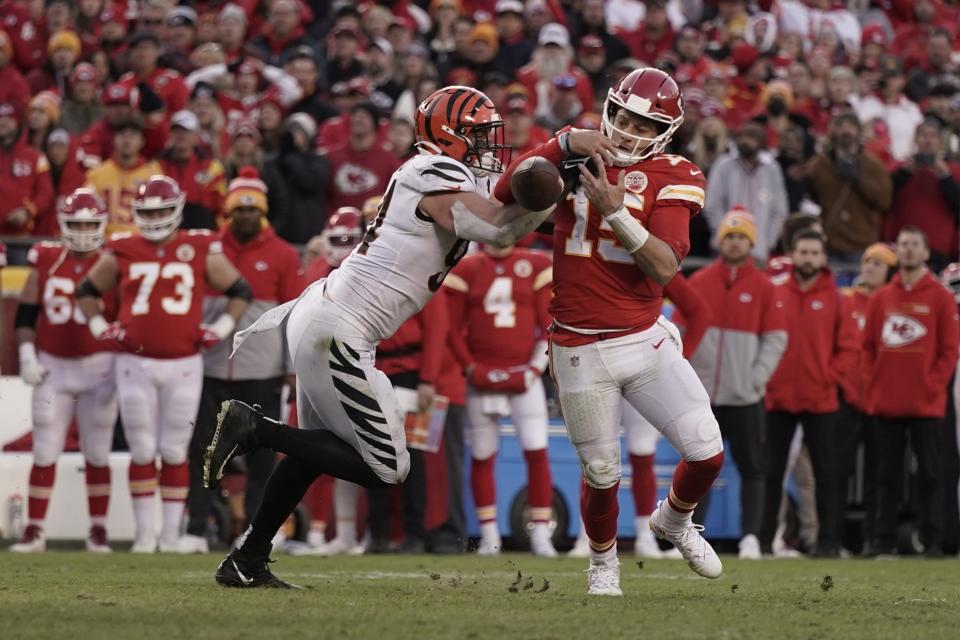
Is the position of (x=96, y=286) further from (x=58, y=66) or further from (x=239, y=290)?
(x=58, y=66)

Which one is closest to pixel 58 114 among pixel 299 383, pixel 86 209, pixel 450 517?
pixel 86 209

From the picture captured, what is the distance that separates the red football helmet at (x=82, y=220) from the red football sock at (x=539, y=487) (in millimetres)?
3168

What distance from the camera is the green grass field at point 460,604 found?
16.9 ft

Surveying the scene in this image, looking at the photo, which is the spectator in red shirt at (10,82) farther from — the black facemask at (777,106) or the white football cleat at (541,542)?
the black facemask at (777,106)

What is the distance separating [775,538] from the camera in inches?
437

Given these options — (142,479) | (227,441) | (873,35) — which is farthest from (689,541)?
(873,35)

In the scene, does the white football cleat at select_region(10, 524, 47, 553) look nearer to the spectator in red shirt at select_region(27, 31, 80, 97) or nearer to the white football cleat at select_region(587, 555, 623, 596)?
the white football cleat at select_region(587, 555, 623, 596)

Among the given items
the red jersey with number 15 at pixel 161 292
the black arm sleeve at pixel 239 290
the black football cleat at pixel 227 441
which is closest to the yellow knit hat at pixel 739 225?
the black arm sleeve at pixel 239 290

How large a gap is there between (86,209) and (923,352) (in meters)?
5.57

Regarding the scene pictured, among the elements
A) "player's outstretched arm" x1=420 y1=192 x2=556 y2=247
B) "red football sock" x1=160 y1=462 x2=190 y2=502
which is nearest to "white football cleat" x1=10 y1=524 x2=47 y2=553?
"red football sock" x1=160 y1=462 x2=190 y2=502

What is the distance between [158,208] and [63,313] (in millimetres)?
979

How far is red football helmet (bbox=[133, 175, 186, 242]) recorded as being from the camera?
1045 centimetres

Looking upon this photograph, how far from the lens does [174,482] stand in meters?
10.4

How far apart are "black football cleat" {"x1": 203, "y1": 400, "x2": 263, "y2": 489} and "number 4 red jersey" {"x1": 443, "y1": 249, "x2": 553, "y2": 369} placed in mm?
4431
